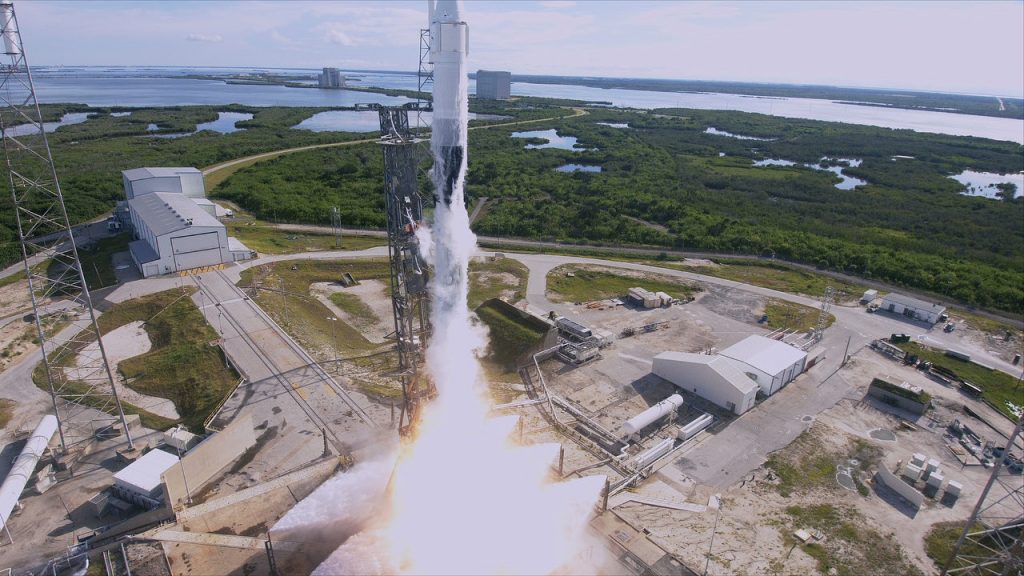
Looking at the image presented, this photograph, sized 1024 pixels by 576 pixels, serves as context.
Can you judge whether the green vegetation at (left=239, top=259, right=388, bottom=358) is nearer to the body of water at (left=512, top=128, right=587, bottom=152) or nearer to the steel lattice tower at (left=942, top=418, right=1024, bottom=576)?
the steel lattice tower at (left=942, top=418, right=1024, bottom=576)

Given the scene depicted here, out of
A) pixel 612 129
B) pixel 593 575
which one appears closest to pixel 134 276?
pixel 593 575

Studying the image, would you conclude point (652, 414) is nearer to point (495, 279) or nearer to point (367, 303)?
point (495, 279)

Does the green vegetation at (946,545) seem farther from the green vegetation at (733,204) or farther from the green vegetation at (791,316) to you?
the green vegetation at (733,204)

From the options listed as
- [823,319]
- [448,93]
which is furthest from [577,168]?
[448,93]

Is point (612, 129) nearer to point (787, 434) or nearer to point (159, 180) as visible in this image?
point (159, 180)

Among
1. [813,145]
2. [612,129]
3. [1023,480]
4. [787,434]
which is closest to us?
[1023,480]

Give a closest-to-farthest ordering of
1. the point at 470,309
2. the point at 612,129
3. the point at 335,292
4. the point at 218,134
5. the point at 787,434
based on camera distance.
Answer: the point at 787,434
the point at 470,309
the point at 335,292
the point at 218,134
the point at 612,129
